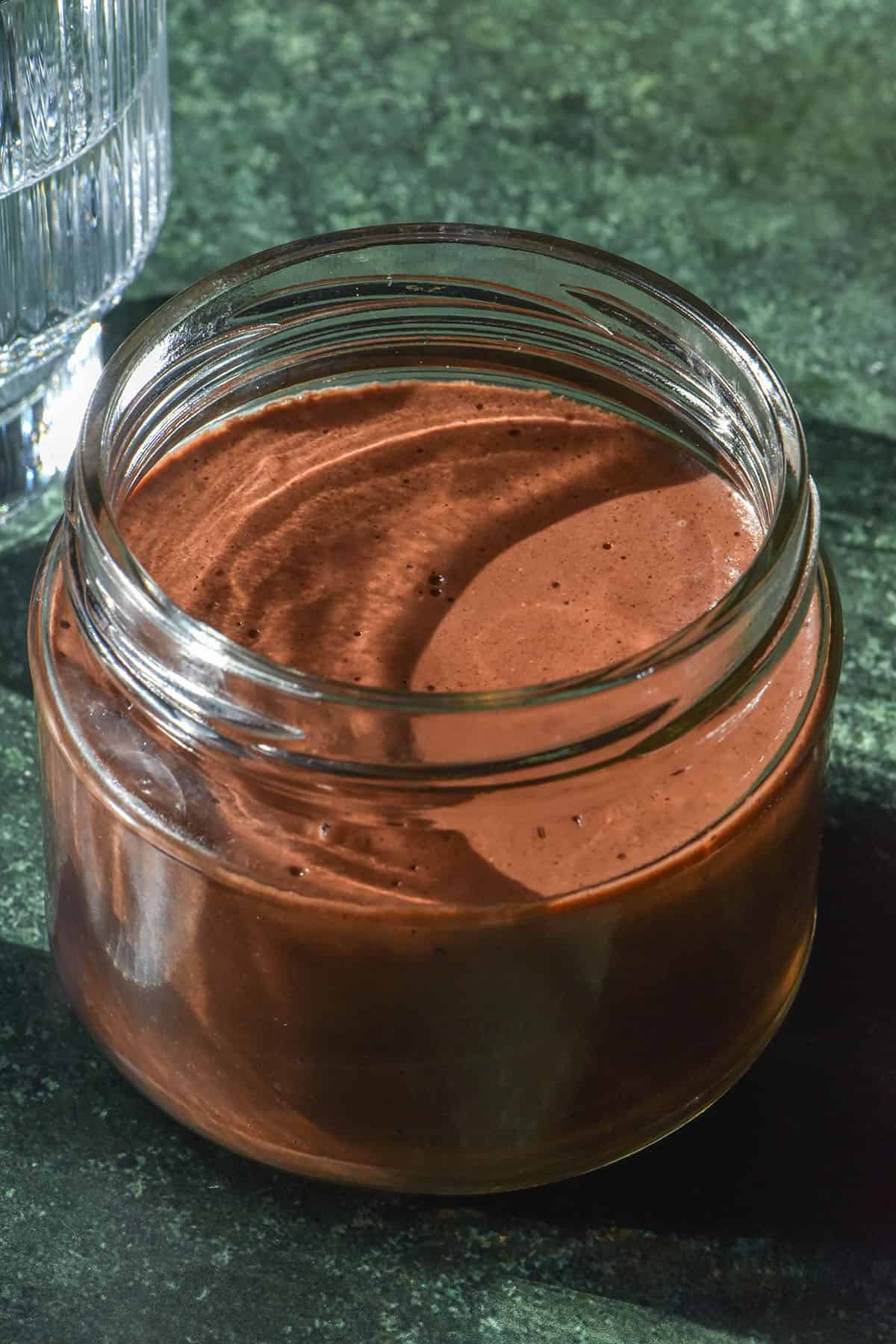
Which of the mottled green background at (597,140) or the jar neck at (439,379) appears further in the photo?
the mottled green background at (597,140)

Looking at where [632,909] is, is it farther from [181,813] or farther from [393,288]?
[393,288]

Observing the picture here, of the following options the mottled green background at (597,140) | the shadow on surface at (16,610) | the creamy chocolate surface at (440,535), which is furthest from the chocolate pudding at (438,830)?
the mottled green background at (597,140)

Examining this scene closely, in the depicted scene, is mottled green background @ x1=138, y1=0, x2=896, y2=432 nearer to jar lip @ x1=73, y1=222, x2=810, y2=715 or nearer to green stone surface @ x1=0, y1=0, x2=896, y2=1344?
green stone surface @ x1=0, y1=0, x2=896, y2=1344

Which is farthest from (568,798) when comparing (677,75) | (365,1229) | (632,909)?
(677,75)

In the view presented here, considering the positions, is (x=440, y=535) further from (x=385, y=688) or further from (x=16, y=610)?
(x=16, y=610)

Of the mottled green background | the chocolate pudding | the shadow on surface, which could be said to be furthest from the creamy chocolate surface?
the mottled green background

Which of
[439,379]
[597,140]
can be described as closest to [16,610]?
[439,379]

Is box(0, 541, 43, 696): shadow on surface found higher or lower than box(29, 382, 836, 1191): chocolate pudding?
lower

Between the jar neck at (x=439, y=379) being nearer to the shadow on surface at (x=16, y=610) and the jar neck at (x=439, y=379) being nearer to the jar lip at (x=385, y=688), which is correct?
the jar lip at (x=385, y=688)
